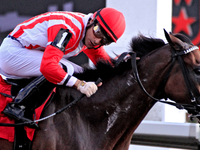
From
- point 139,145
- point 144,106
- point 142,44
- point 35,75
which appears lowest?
point 139,145

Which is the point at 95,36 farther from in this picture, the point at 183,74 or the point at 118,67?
the point at 183,74

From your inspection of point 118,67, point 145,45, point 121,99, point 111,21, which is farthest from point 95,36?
point 121,99

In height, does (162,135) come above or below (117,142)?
below

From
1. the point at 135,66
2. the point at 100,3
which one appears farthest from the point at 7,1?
the point at 135,66

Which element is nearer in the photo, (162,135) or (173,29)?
(162,135)

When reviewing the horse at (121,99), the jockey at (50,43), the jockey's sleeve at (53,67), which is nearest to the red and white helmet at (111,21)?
the jockey at (50,43)

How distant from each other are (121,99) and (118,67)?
28cm

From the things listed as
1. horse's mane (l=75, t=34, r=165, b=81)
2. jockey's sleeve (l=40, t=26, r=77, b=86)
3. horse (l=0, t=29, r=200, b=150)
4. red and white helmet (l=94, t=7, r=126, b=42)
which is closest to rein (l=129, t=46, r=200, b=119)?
horse (l=0, t=29, r=200, b=150)

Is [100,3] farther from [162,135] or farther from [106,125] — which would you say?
[106,125]

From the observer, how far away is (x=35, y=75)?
2.26 m

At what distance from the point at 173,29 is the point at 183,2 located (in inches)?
24.3

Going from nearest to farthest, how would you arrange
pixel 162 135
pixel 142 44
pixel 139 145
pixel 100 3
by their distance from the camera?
pixel 142 44, pixel 162 135, pixel 139 145, pixel 100 3

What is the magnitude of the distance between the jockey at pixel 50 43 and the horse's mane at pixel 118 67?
0.15 metres

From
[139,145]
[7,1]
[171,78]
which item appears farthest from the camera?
[7,1]
